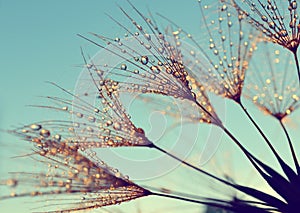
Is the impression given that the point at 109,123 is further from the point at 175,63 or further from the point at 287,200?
the point at 287,200

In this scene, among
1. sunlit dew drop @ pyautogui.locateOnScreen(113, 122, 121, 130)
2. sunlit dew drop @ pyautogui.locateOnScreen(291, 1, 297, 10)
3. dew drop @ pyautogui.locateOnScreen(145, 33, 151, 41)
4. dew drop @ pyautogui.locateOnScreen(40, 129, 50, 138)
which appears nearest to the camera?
dew drop @ pyautogui.locateOnScreen(40, 129, 50, 138)

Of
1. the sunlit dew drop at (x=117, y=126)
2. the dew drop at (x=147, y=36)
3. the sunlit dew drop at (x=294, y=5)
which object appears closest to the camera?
the sunlit dew drop at (x=117, y=126)

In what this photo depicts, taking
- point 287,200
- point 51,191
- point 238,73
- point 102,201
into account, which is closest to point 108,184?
point 102,201

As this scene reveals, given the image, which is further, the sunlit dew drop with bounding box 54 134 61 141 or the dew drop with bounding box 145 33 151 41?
the dew drop with bounding box 145 33 151 41

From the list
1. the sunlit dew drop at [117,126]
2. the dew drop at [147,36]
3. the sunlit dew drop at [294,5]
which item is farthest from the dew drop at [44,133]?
the sunlit dew drop at [294,5]

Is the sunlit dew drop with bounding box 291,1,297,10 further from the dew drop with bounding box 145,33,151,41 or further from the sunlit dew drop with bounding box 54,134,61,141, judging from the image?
the sunlit dew drop with bounding box 54,134,61,141

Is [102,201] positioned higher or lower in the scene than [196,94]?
lower

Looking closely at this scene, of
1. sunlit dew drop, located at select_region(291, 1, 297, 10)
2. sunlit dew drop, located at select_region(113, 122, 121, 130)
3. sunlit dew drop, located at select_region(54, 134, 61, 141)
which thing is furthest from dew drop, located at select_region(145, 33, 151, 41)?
sunlit dew drop, located at select_region(291, 1, 297, 10)

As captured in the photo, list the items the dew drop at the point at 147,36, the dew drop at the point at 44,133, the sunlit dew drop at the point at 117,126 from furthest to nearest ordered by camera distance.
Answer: the dew drop at the point at 147,36 < the sunlit dew drop at the point at 117,126 < the dew drop at the point at 44,133

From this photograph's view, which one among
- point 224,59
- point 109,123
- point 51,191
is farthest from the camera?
point 224,59

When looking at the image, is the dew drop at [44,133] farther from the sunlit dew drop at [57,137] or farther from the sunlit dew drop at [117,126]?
the sunlit dew drop at [117,126]

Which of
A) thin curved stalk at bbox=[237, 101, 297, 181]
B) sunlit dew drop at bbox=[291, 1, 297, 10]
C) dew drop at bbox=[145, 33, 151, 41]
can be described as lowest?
thin curved stalk at bbox=[237, 101, 297, 181]
